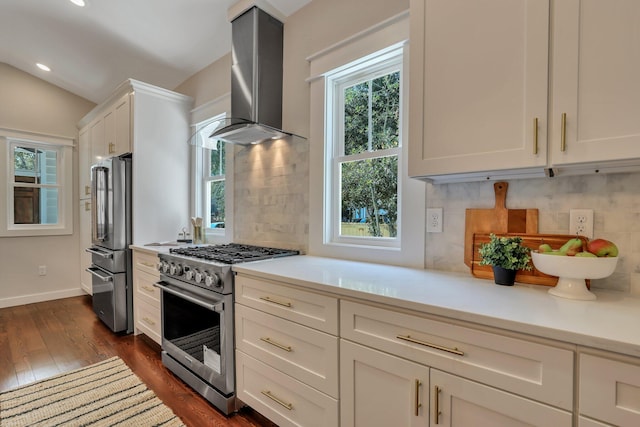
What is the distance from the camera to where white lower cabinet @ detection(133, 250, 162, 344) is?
2586 millimetres

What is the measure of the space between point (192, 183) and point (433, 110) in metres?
2.88

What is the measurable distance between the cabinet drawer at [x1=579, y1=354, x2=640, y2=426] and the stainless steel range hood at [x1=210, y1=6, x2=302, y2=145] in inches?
80.8

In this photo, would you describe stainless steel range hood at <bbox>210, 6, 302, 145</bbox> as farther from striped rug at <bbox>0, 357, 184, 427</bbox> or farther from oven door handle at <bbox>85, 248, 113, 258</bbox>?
striped rug at <bbox>0, 357, 184, 427</bbox>

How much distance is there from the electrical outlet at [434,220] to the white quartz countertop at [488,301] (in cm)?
22

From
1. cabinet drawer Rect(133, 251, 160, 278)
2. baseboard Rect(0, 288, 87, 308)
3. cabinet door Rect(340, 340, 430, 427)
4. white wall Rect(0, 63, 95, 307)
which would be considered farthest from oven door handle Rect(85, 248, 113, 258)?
cabinet door Rect(340, 340, 430, 427)

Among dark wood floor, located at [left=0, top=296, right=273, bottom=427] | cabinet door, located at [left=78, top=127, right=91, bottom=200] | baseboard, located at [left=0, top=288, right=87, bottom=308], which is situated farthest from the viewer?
cabinet door, located at [left=78, top=127, right=91, bottom=200]

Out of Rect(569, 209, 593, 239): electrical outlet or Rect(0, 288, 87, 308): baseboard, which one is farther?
Rect(0, 288, 87, 308): baseboard

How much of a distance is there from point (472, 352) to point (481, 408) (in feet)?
0.58

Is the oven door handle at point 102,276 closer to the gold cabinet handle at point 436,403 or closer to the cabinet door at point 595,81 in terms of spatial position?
the gold cabinet handle at point 436,403

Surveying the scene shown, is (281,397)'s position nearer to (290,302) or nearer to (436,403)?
(290,302)

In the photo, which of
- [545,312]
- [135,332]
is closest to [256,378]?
[545,312]

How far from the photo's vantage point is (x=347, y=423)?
1.29 m

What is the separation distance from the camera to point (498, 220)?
4.75 ft

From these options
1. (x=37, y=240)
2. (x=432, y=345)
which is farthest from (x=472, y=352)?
(x=37, y=240)
